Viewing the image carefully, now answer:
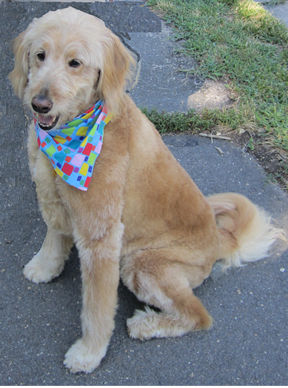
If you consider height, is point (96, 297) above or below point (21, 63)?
below

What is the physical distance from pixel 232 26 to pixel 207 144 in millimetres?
2151

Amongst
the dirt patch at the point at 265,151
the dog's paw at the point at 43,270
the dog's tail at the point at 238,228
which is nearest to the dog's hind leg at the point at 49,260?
the dog's paw at the point at 43,270

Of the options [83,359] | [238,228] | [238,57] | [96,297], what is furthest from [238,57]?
[83,359]

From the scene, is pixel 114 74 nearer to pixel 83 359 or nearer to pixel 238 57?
pixel 83 359

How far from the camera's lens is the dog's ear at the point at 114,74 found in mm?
2014

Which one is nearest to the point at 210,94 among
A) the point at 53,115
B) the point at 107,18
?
the point at 107,18

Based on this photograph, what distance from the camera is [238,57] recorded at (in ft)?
15.8

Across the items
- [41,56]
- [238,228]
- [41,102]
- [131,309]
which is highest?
[41,56]

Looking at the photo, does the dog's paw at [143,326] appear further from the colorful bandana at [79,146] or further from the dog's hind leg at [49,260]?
the colorful bandana at [79,146]

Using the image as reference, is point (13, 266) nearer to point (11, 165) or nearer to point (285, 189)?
point (11, 165)

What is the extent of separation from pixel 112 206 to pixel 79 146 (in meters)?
0.34

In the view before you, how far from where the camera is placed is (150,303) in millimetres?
2494

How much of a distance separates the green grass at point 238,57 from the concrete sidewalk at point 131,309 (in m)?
0.40

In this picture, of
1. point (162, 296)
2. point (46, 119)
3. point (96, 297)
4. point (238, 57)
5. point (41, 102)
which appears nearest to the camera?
point (41, 102)
